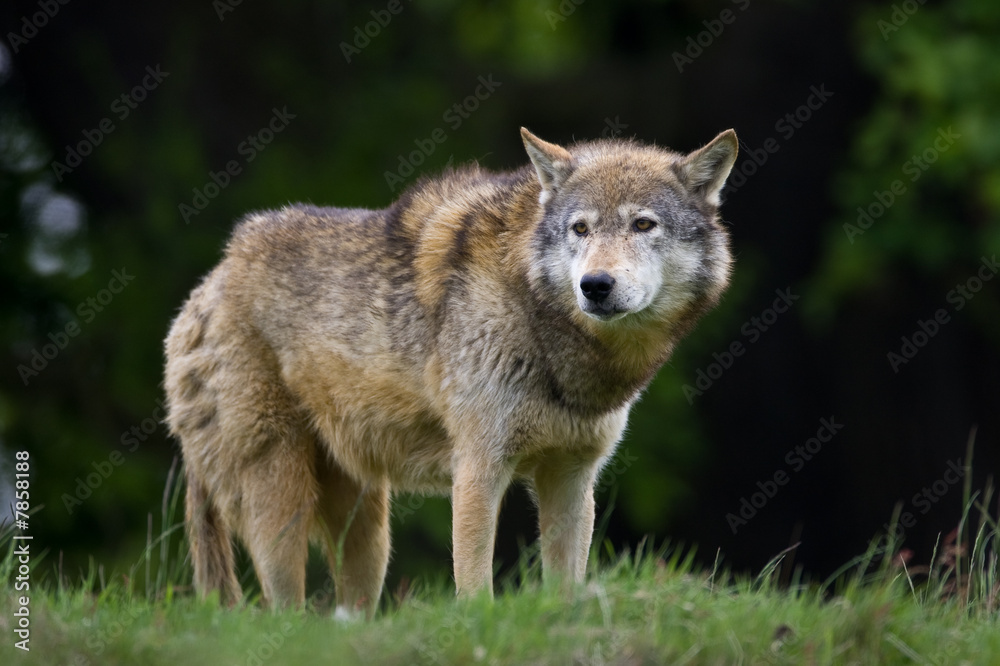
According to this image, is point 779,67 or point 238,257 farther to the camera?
point 779,67

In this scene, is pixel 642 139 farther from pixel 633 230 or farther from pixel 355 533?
pixel 633 230

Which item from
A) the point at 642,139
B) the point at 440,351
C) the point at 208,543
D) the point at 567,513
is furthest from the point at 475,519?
the point at 642,139

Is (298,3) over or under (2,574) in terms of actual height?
over

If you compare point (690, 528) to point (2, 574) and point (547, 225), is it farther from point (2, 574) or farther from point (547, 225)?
point (2, 574)

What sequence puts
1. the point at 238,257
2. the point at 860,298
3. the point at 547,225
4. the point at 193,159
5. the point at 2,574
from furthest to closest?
the point at 860,298 → the point at 193,159 → the point at 238,257 → the point at 547,225 → the point at 2,574

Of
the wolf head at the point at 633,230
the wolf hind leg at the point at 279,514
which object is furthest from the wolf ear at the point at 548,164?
the wolf hind leg at the point at 279,514

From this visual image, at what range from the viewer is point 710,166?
5363 mm

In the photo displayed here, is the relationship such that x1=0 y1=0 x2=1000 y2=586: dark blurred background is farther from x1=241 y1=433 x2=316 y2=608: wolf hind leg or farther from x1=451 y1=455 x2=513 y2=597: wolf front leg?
x1=451 y1=455 x2=513 y2=597: wolf front leg

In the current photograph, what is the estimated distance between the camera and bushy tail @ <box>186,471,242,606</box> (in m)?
6.14

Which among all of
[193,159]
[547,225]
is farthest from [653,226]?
[193,159]

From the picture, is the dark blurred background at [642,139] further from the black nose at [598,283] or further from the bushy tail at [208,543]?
the black nose at [598,283]

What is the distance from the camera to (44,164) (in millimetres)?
11359

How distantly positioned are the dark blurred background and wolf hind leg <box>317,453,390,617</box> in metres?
4.05

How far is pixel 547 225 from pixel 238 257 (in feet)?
6.20
